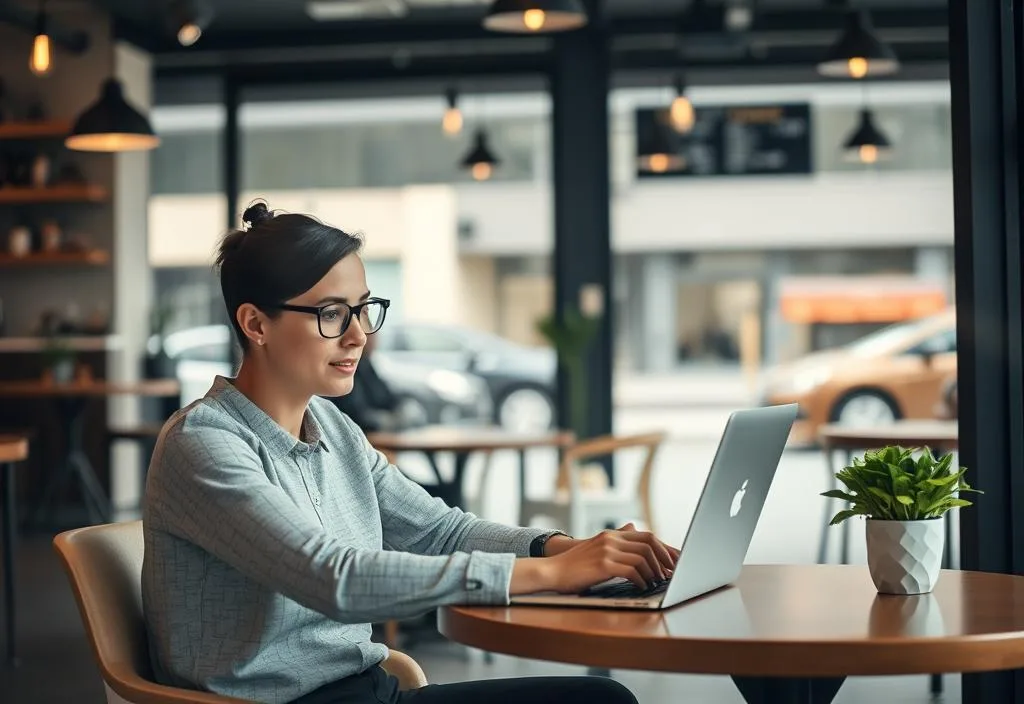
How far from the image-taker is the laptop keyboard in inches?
70.3

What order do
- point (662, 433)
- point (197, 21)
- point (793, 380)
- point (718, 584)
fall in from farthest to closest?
1. point (793, 380)
2. point (197, 21)
3. point (662, 433)
4. point (718, 584)

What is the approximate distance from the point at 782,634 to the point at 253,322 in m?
0.86

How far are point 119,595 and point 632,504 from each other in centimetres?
406

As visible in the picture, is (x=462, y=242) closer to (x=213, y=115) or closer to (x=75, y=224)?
(x=213, y=115)

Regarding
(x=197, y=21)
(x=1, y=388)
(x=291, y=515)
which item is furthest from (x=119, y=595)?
(x=1, y=388)

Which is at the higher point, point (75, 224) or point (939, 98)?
point (939, 98)

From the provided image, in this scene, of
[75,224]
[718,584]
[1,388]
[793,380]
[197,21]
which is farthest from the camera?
[793,380]

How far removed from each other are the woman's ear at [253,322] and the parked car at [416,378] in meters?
7.20

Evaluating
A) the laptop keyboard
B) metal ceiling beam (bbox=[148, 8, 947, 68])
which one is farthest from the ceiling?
the laptop keyboard

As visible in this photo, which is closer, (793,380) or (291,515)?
(291,515)

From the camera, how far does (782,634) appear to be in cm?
155

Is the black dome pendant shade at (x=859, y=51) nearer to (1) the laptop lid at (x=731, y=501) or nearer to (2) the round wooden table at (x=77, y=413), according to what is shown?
(2) the round wooden table at (x=77, y=413)

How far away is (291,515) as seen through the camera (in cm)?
170

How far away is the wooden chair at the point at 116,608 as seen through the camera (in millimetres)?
1799
